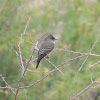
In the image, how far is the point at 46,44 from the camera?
6141 millimetres

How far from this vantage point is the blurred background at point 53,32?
279 inches

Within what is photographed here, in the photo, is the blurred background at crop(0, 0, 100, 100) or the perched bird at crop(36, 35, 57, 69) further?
the blurred background at crop(0, 0, 100, 100)

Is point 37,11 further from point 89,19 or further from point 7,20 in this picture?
point 89,19

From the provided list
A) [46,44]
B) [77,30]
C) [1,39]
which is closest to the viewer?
[46,44]

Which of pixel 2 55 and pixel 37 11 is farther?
pixel 37 11

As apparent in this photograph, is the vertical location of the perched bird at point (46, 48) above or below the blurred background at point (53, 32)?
above

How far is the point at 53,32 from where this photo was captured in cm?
690

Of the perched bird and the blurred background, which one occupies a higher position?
the perched bird

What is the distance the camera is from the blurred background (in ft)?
23.2

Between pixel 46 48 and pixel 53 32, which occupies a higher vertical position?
pixel 46 48

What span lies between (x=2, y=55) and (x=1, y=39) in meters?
0.89

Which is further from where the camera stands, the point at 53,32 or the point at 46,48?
the point at 53,32

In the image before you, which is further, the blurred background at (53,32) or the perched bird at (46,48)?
the blurred background at (53,32)

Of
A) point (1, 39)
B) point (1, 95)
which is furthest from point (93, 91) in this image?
point (1, 39)
